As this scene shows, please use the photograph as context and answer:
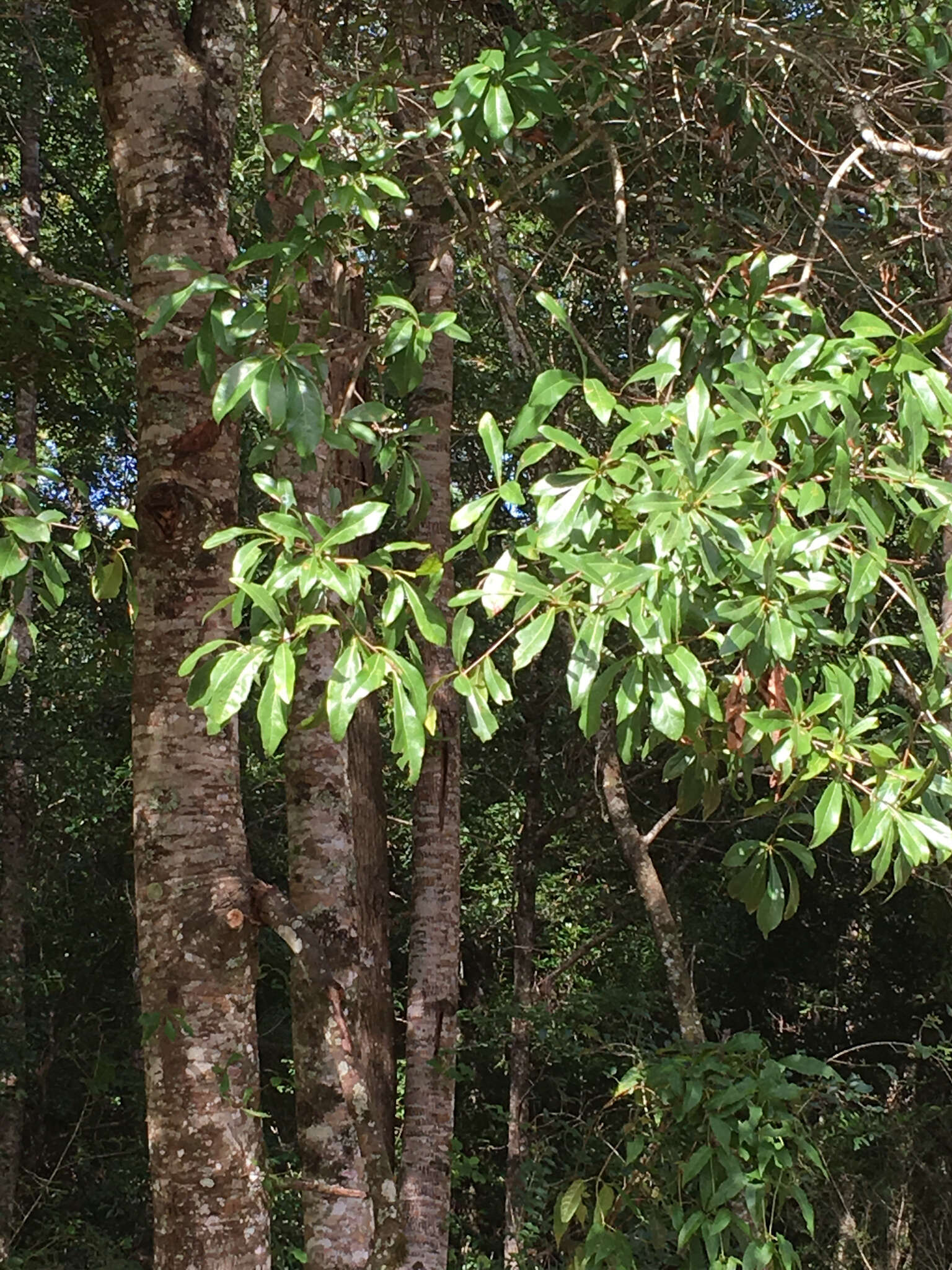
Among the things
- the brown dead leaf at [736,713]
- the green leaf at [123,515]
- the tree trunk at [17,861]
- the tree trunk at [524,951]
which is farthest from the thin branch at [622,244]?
the tree trunk at [524,951]

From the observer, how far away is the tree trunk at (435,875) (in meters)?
3.87

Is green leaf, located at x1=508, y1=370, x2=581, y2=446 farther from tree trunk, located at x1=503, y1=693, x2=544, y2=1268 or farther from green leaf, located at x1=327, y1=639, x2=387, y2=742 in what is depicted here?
tree trunk, located at x1=503, y1=693, x2=544, y2=1268

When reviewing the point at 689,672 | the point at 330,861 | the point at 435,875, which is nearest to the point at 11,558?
the point at 689,672

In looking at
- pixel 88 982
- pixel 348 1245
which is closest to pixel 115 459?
pixel 88 982

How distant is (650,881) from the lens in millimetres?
6012

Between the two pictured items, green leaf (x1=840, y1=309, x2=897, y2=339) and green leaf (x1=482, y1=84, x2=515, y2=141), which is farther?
green leaf (x1=482, y1=84, x2=515, y2=141)

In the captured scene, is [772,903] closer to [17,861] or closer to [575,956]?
[575,956]

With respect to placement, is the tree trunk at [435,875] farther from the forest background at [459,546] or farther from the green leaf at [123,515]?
the green leaf at [123,515]

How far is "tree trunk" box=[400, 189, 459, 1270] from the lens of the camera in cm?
387

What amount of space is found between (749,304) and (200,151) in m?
0.89

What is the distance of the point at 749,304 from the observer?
1.84 metres

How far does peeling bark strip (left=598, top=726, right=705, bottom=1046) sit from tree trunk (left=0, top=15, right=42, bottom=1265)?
3020 millimetres

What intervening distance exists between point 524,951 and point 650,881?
1.68 meters

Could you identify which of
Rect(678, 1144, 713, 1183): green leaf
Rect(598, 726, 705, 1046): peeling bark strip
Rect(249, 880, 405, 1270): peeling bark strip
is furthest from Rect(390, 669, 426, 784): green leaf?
Rect(598, 726, 705, 1046): peeling bark strip
